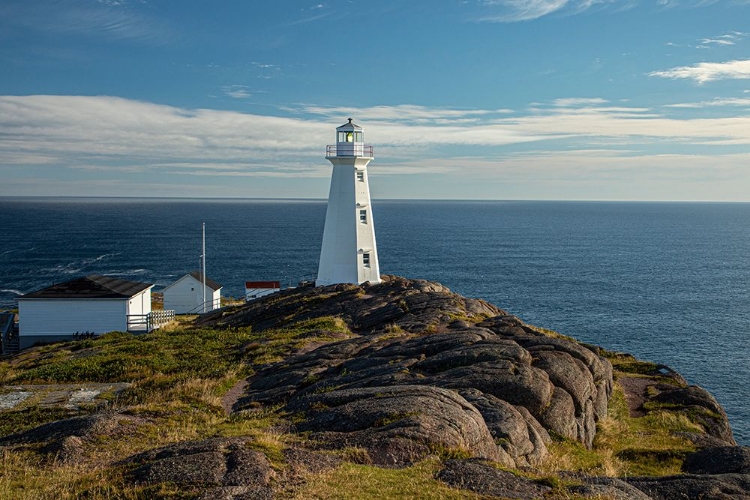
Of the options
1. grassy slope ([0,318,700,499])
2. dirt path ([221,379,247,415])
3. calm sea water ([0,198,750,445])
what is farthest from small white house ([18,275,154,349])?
calm sea water ([0,198,750,445])

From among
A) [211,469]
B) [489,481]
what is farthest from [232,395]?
[489,481]

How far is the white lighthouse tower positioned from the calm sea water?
81.9 ft

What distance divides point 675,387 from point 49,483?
954 inches

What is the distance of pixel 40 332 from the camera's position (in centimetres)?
4169

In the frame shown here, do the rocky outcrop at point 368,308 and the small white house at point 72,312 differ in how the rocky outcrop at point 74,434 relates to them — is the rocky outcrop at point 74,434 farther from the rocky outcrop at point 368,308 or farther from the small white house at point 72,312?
the small white house at point 72,312

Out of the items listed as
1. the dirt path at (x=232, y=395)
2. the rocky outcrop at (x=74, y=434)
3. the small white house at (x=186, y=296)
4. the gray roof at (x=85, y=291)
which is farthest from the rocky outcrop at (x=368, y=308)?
the rocky outcrop at (x=74, y=434)

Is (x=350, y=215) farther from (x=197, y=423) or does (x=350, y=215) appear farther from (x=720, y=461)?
(x=720, y=461)

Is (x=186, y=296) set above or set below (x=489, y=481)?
below

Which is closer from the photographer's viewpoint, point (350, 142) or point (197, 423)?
point (197, 423)

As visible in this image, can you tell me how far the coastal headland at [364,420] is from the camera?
11.6 metres

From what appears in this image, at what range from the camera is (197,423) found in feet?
56.2

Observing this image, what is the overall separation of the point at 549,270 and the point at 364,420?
95.0m

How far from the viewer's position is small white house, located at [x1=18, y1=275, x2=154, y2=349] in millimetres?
41562

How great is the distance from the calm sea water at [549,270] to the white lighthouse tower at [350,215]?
24978 mm
